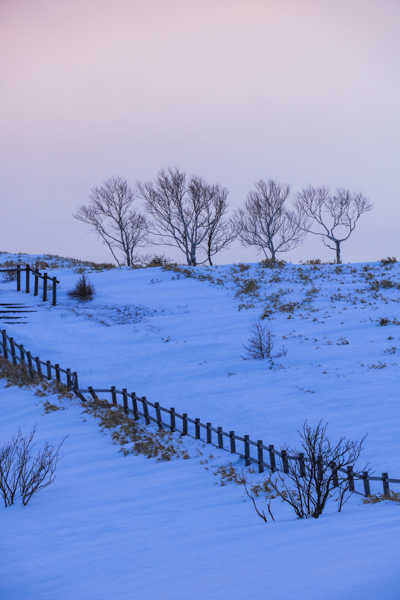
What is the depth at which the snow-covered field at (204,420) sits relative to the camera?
4234 millimetres

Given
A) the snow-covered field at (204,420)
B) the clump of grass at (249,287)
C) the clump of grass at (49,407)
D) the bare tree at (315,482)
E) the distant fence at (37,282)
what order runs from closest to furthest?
the snow-covered field at (204,420), the bare tree at (315,482), the clump of grass at (49,407), the distant fence at (37,282), the clump of grass at (249,287)

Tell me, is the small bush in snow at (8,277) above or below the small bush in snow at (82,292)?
above

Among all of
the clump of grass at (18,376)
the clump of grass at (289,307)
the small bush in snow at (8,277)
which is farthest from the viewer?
the small bush in snow at (8,277)

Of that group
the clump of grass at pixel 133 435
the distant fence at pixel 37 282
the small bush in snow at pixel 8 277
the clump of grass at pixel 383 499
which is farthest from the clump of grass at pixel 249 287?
the clump of grass at pixel 383 499

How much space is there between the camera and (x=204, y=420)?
12.0 metres

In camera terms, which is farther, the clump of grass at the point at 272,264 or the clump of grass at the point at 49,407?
the clump of grass at the point at 272,264

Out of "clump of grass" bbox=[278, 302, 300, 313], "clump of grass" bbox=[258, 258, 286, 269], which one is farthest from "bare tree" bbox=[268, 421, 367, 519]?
"clump of grass" bbox=[258, 258, 286, 269]

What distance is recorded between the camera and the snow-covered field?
4234mm

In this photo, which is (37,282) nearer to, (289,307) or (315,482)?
(289,307)

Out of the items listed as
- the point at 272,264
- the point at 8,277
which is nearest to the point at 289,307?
the point at 272,264

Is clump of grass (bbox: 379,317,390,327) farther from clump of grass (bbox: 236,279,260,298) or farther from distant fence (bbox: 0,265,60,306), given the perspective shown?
distant fence (bbox: 0,265,60,306)

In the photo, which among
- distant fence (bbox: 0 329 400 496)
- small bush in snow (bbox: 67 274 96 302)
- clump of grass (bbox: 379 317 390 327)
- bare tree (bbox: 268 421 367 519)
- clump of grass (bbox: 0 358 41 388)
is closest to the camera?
bare tree (bbox: 268 421 367 519)

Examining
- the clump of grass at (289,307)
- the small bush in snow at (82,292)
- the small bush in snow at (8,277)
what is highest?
the small bush in snow at (8,277)

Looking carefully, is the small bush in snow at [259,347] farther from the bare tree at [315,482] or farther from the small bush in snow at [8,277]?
the small bush in snow at [8,277]
